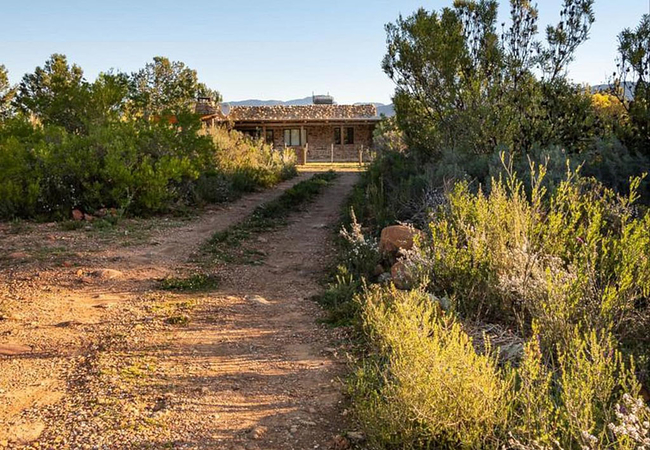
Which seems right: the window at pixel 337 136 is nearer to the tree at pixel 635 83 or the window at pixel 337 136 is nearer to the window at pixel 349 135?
the window at pixel 349 135

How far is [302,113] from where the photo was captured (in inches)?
1396

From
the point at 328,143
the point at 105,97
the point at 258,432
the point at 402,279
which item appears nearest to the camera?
the point at 258,432

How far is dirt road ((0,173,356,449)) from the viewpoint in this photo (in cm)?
316

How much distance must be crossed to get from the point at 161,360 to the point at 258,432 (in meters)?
1.30

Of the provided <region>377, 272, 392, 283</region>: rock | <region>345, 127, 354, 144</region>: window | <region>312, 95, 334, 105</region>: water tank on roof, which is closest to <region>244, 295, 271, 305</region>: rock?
<region>377, 272, 392, 283</region>: rock

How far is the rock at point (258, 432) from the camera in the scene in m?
3.10

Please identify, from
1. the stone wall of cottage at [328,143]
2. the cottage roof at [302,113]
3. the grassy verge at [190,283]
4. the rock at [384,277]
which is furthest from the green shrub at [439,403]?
the cottage roof at [302,113]

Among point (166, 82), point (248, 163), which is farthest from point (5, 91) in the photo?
point (248, 163)

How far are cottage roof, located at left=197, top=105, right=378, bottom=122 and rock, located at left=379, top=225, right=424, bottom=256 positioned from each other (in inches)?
1095

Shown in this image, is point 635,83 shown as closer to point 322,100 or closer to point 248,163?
point 248,163

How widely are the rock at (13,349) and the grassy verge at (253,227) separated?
316 cm

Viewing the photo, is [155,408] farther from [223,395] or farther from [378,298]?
[378,298]

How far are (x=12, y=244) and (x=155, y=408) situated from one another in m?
5.27

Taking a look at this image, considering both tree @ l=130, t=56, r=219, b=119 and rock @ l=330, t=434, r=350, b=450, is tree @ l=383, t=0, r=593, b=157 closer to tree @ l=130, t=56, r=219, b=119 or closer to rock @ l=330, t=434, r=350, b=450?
rock @ l=330, t=434, r=350, b=450
